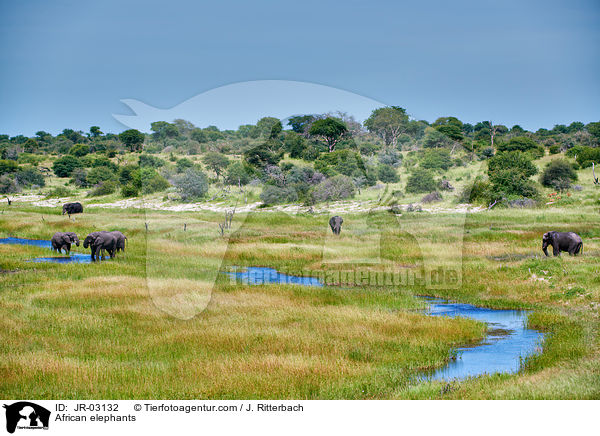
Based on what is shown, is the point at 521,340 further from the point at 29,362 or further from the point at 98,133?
the point at 98,133

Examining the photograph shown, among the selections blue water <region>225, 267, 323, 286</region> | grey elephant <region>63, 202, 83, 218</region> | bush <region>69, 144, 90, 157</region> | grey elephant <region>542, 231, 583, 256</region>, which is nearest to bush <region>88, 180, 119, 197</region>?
grey elephant <region>63, 202, 83, 218</region>

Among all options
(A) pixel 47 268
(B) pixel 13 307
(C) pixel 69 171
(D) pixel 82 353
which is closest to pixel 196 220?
(A) pixel 47 268

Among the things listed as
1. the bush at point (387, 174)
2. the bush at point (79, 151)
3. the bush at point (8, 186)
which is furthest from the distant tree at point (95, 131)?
the bush at point (387, 174)

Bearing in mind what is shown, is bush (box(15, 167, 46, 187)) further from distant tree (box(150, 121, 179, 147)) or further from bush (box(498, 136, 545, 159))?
distant tree (box(150, 121, 179, 147))

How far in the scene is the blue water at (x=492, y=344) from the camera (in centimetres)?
1034

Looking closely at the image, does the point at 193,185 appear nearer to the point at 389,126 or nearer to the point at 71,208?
the point at 389,126

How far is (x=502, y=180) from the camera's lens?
43188mm

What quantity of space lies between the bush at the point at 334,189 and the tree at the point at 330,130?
938 cm

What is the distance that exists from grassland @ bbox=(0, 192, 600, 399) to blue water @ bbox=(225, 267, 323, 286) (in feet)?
2.74

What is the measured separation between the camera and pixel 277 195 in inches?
1454

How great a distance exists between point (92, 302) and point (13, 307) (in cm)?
198
